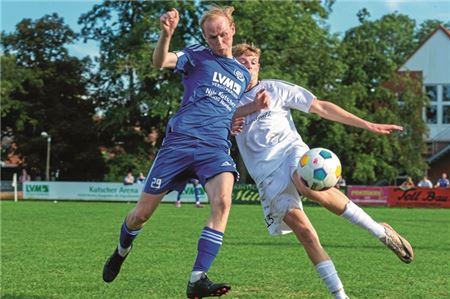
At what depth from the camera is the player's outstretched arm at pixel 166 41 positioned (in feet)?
18.9

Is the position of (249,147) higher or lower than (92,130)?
higher

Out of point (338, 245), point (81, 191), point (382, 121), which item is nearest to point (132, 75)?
point (81, 191)

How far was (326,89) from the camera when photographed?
48.4 m

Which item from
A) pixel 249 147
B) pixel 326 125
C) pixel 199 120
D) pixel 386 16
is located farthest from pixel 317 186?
pixel 386 16

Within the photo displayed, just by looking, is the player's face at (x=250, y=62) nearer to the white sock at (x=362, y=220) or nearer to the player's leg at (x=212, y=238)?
the player's leg at (x=212, y=238)

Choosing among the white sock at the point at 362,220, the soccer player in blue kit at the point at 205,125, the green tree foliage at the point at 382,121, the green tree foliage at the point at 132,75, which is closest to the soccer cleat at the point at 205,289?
the soccer player in blue kit at the point at 205,125

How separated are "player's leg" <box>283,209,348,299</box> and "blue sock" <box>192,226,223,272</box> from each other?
2.86 ft

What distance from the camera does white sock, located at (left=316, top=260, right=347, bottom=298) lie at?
19.9ft

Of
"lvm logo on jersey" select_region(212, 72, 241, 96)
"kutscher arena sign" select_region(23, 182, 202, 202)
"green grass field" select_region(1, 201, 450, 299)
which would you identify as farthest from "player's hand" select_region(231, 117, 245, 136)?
"kutscher arena sign" select_region(23, 182, 202, 202)

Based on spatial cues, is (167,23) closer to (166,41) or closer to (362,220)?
(166,41)

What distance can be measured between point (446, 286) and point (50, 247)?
21.6 ft

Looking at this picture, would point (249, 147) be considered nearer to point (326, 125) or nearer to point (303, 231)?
point (303, 231)

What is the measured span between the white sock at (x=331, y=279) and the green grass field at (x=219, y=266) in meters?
0.79

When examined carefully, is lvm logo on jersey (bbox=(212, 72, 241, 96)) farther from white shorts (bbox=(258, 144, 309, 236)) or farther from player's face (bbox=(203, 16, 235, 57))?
white shorts (bbox=(258, 144, 309, 236))
